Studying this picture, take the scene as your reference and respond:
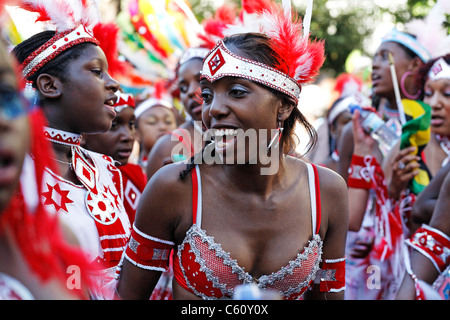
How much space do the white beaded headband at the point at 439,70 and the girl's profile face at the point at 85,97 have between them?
2617mm

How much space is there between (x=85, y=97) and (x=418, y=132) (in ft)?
8.35

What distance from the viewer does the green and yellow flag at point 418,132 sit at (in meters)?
3.96

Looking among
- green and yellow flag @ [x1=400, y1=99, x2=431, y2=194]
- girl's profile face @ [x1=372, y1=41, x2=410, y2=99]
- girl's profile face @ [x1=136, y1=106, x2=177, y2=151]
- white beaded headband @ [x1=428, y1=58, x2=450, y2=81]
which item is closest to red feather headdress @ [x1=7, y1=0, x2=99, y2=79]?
green and yellow flag @ [x1=400, y1=99, x2=431, y2=194]

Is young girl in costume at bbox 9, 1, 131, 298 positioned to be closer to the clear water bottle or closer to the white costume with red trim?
the white costume with red trim

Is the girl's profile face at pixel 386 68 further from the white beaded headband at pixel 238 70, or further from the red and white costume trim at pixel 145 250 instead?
the red and white costume trim at pixel 145 250

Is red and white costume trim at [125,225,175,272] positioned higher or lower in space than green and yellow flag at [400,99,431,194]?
lower

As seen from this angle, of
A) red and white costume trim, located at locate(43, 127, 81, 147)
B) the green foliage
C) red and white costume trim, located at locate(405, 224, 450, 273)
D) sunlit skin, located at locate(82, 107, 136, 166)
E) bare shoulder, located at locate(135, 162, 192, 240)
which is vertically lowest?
red and white costume trim, located at locate(405, 224, 450, 273)

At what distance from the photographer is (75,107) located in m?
2.73

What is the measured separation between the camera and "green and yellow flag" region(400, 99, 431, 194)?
3965 millimetres

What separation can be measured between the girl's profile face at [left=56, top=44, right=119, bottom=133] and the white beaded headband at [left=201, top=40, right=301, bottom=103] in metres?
0.58

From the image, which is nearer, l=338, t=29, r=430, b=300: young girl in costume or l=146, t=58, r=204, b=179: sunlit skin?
l=146, t=58, r=204, b=179: sunlit skin

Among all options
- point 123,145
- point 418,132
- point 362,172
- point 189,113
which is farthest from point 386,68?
point 123,145

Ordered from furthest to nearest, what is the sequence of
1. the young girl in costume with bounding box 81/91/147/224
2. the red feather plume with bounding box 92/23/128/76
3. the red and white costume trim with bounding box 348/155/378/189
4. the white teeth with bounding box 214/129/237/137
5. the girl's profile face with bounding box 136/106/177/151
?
the girl's profile face with bounding box 136/106/177/151 → the red and white costume trim with bounding box 348/155/378/189 → the young girl in costume with bounding box 81/91/147/224 → the red feather plume with bounding box 92/23/128/76 → the white teeth with bounding box 214/129/237/137

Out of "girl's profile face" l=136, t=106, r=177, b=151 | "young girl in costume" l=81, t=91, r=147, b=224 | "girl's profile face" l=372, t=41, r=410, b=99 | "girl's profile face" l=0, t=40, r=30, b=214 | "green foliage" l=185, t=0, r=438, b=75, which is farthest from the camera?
"green foliage" l=185, t=0, r=438, b=75
